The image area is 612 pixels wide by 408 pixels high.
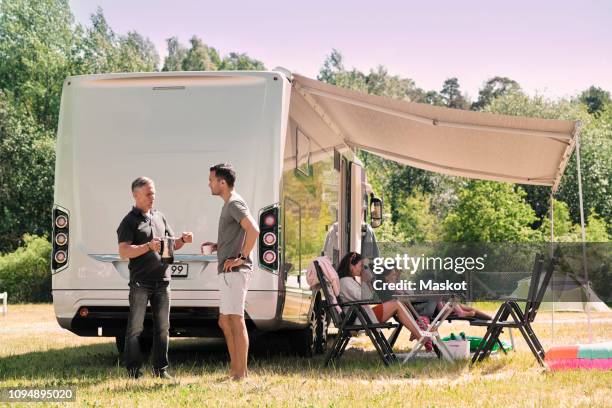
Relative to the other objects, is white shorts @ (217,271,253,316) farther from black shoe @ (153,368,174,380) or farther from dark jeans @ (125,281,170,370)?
black shoe @ (153,368,174,380)

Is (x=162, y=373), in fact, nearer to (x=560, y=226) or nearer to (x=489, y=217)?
(x=489, y=217)

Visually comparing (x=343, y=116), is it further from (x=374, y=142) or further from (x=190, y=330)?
(x=190, y=330)

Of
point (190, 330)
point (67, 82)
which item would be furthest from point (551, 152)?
point (67, 82)

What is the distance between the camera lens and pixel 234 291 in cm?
761

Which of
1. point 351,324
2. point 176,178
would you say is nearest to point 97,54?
point 176,178

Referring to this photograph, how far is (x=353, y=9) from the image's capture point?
180ft

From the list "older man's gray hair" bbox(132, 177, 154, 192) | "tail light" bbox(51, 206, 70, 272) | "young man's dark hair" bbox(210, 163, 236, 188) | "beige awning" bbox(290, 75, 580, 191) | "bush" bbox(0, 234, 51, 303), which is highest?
"beige awning" bbox(290, 75, 580, 191)

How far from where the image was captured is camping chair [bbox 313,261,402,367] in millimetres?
8797

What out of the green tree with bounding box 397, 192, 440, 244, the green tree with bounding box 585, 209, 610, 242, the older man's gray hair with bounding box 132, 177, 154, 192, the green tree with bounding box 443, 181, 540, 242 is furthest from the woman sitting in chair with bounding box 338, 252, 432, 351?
the green tree with bounding box 397, 192, 440, 244

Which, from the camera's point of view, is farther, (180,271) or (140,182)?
(180,271)

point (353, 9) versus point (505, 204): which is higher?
point (353, 9)

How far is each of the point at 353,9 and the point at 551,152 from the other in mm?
45196

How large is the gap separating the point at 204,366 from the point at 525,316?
293 cm

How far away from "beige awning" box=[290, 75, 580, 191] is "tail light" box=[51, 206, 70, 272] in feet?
7.11
